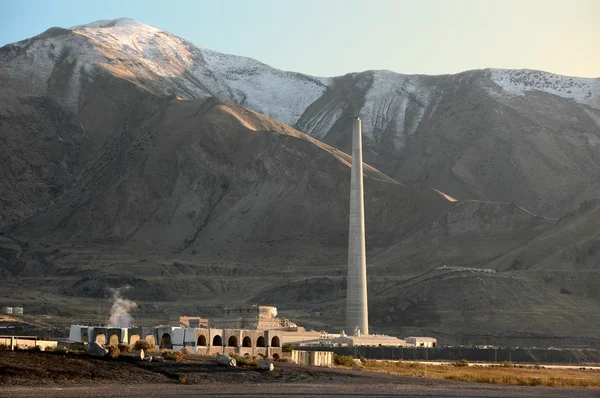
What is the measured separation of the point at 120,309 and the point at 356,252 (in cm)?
5005

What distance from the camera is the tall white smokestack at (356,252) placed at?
279ft

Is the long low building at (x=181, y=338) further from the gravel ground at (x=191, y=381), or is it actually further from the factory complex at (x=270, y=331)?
the gravel ground at (x=191, y=381)

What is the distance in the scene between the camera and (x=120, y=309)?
5098 inches

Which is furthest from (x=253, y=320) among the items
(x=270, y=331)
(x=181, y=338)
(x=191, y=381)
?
(x=191, y=381)

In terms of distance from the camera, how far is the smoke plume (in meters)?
113

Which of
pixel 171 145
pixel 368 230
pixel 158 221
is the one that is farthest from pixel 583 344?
pixel 171 145

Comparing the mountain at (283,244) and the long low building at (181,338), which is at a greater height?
the mountain at (283,244)

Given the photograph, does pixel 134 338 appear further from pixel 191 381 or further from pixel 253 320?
pixel 253 320

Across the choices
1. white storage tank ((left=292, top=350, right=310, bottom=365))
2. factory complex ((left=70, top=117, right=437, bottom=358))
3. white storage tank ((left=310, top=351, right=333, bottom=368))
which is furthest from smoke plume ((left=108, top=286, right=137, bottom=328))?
white storage tank ((left=310, top=351, right=333, bottom=368))

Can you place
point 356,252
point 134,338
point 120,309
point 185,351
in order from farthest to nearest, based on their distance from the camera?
point 120,309 → point 356,252 → point 134,338 → point 185,351

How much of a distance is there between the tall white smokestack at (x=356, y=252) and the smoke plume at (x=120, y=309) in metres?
27.8

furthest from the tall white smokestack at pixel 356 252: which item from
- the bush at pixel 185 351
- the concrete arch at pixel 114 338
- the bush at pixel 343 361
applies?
the bush at pixel 185 351

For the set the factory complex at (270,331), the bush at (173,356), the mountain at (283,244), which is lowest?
the bush at (173,356)

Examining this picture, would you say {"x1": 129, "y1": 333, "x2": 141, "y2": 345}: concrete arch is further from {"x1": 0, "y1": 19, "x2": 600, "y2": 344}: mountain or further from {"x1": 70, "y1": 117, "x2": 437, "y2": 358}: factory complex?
{"x1": 0, "y1": 19, "x2": 600, "y2": 344}: mountain
